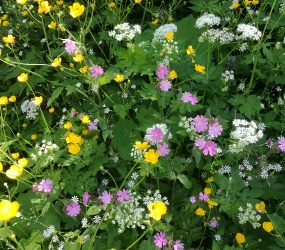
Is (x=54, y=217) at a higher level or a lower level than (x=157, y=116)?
lower

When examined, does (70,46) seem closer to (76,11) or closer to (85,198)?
(76,11)

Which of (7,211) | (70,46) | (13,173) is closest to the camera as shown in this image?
(7,211)

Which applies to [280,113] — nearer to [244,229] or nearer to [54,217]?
[244,229]

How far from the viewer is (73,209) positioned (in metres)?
1.98

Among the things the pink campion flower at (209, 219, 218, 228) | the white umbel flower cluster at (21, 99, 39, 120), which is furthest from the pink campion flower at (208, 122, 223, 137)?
the white umbel flower cluster at (21, 99, 39, 120)

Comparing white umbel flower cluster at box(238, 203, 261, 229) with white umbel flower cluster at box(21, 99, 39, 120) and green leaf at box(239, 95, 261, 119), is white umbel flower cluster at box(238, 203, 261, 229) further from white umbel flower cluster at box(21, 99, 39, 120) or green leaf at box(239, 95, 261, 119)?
white umbel flower cluster at box(21, 99, 39, 120)

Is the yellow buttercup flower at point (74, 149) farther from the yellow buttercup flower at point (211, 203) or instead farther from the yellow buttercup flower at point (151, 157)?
the yellow buttercup flower at point (211, 203)

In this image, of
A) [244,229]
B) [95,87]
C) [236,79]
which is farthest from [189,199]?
[236,79]

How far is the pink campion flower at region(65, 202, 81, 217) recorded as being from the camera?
1.97m

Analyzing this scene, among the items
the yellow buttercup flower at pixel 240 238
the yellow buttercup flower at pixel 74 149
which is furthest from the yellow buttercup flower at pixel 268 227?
the yellow buttercup flower at pixel 74 149

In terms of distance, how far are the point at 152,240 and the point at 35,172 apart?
81 centimetres

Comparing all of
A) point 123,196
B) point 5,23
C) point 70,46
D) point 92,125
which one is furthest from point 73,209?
point 5,23

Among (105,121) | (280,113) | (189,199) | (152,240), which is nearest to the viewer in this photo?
(152,240)

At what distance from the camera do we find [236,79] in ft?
8.81
